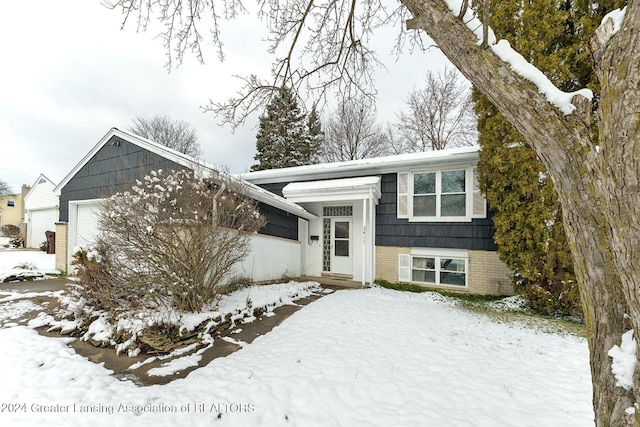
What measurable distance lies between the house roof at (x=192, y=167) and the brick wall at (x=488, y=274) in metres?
5.35

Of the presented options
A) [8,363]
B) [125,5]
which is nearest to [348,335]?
[8,363]

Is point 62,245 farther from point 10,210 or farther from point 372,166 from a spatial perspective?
point 10,210

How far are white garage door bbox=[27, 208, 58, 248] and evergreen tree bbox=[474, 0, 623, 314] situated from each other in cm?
2012

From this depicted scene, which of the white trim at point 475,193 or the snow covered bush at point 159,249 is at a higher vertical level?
the white trim at point 475,193

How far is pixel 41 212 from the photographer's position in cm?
1487

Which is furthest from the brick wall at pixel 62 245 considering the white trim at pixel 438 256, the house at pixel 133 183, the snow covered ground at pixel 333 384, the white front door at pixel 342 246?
the white trim at pixel 438 256

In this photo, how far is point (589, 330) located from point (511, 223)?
228 inches

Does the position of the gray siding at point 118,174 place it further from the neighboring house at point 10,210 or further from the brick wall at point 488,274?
the neighboring house at point 10,210

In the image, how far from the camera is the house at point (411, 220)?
7.47 m

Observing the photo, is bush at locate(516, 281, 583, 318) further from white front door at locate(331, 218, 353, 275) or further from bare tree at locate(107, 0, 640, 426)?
bare tree at locate(107, 0, 640, 426)

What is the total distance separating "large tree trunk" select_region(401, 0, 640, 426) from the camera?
3.64 feet

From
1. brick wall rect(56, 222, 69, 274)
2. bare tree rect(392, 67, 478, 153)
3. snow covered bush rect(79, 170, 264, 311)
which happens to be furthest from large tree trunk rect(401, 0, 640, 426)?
bare tree rect(392, 67, 478, 153)

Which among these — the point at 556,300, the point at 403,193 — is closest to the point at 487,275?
the point at 556,300

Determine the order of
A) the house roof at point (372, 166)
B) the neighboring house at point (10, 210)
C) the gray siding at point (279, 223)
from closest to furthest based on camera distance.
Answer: the house roof at point (372, 166) → the gray siding at point (279, 223) → the neighboring house at point (10, 210)
